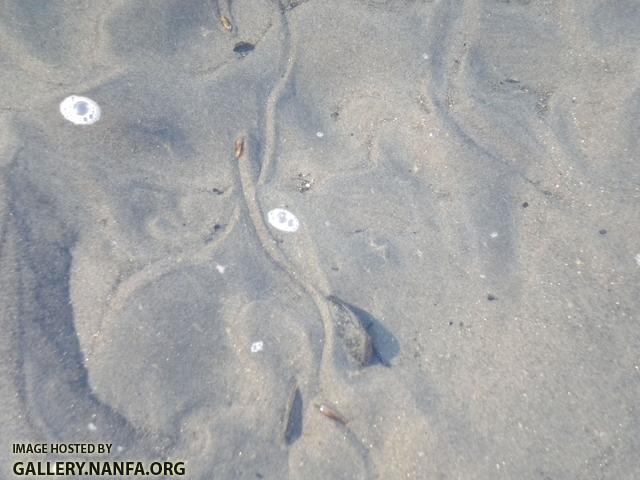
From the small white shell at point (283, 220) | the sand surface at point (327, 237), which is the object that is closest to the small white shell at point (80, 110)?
the sand surface at point (327, 237)

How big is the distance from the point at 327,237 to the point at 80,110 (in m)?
1.74

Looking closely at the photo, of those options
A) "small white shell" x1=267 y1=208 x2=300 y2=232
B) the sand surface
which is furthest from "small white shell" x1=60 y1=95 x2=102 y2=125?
"small white shell" x1=267 y1=208 x2=300 y2=232

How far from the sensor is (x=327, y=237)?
2770mm

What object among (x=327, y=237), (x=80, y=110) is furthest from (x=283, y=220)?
(x=80, y=110)

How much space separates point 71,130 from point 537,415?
10.2 ft

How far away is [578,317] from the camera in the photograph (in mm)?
2498

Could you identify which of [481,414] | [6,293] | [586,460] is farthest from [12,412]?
[586,460]

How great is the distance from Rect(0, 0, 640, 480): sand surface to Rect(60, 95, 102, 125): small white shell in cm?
6

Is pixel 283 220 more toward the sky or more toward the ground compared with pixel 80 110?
more toward the ground

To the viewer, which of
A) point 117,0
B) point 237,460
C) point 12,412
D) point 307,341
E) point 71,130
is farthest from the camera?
point 117,0

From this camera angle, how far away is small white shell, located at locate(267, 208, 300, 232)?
9.15 ft

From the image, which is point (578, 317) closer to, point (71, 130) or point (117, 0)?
point (71, 130)

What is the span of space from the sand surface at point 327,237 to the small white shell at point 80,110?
0.20 feet

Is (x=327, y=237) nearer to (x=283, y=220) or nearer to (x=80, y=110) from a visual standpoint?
(x=283, y=220)
